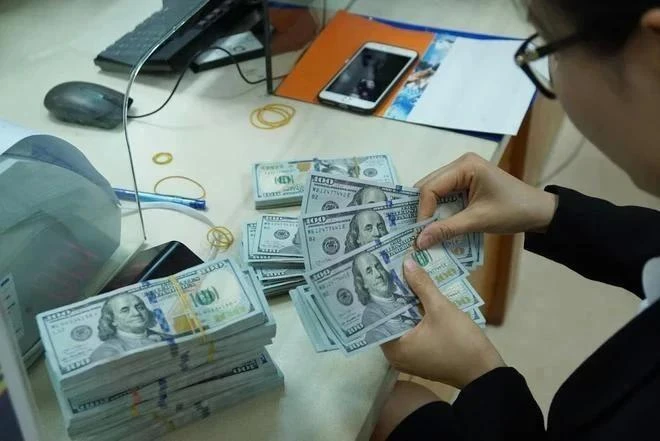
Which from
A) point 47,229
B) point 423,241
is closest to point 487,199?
point 423,241

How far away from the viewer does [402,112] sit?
1.34 metres

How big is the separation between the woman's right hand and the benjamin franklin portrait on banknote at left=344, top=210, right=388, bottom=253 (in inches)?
2.5

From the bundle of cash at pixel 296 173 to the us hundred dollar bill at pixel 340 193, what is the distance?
7 centimetres

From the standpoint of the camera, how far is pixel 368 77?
1.42 m

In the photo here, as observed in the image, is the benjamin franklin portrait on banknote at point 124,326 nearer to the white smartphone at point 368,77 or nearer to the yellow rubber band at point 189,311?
the yellow rubber band at point 189,311

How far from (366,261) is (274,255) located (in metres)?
0.13

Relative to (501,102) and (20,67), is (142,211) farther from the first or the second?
(501,102)

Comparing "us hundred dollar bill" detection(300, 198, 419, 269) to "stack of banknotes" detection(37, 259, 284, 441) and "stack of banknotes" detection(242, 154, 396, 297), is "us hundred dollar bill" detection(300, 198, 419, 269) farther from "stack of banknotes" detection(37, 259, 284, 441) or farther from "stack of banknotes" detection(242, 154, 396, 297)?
"stack of banknotes" detection(37, 259, 284, 441)

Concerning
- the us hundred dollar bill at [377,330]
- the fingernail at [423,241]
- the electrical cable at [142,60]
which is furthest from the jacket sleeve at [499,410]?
the electrical cable at [142,60]

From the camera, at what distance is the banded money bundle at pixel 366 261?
92 cm

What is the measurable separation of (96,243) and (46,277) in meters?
0.10

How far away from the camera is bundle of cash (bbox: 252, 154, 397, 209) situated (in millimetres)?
1142

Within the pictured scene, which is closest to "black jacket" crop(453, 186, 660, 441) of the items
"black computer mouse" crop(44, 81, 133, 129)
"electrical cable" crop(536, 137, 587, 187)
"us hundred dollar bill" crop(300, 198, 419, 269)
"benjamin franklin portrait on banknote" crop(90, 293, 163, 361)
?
"us hundred dollar bill" crop(300, 198, 419, 269)

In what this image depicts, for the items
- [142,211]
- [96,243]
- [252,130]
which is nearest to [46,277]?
[96,243]
